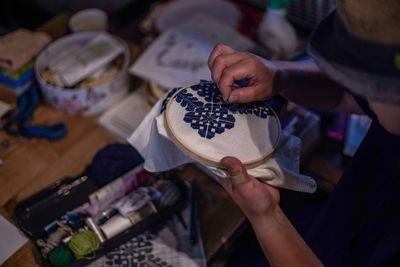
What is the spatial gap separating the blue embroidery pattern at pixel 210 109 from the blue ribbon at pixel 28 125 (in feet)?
1.59

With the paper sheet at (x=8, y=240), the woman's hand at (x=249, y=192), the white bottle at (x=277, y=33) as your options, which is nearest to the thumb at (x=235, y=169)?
the woman's hand at (x=249, y=192)

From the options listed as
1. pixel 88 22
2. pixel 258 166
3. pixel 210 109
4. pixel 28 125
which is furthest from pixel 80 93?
pixel 258 166

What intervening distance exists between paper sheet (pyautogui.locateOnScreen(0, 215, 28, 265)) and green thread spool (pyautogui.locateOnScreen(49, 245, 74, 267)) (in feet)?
0.40

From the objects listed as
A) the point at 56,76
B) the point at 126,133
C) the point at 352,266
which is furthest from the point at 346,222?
the point at 56,76

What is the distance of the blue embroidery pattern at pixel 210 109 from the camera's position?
65 cm

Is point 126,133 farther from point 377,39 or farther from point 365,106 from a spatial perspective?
point 377,39

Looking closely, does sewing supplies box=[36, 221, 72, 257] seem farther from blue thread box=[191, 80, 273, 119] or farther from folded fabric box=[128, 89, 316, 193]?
blue thread box=[191, 80, 273, 119]

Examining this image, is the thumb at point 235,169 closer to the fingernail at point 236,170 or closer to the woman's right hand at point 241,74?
the fingernail at point 236,170

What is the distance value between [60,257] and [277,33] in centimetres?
96

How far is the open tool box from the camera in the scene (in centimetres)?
77

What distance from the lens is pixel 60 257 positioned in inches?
28.6

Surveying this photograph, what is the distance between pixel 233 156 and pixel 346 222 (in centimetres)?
35

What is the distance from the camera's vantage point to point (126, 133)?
1039 millimetres

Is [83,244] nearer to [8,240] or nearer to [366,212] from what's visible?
[8,240]
